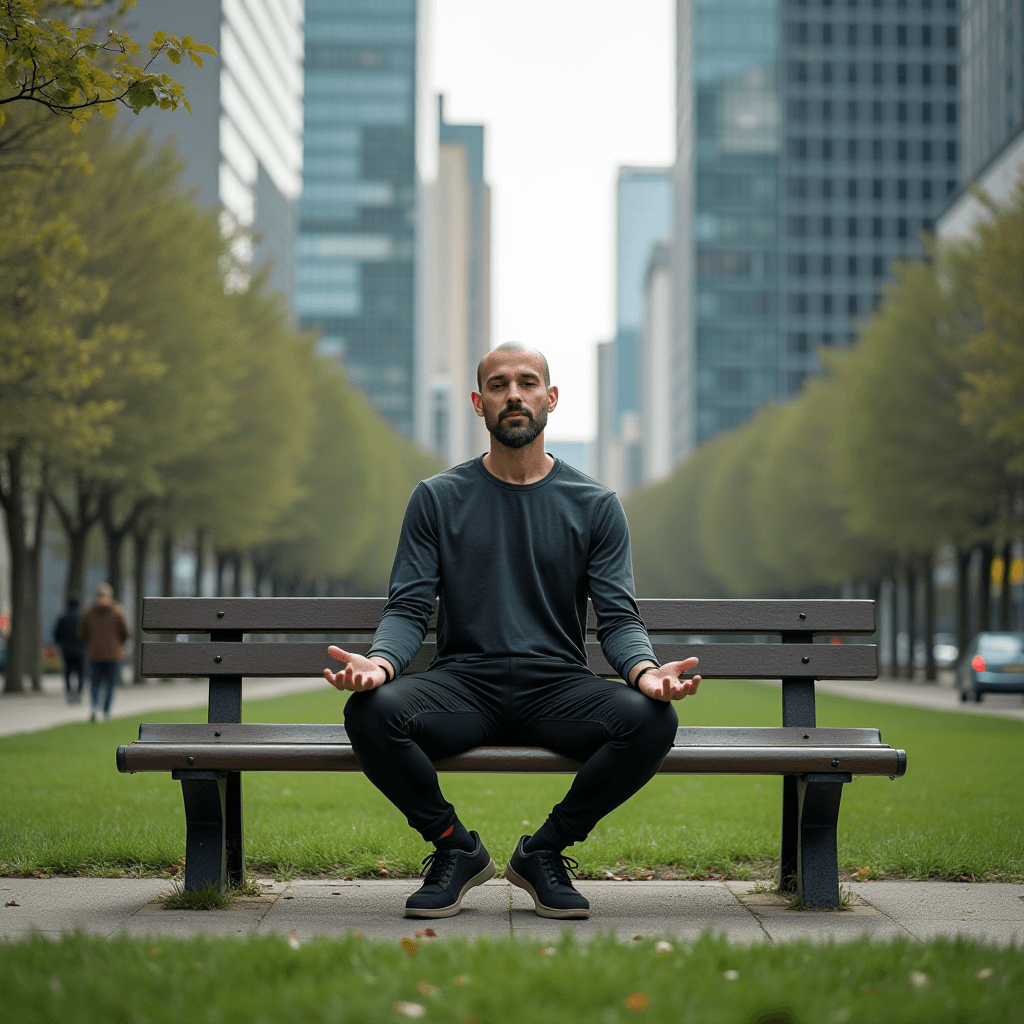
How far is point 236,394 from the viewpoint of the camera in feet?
108

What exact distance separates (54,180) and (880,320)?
22.8m

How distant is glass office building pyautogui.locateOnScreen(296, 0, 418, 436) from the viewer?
17412 centimetres

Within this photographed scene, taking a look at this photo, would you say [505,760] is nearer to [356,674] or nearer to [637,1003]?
[356,674]

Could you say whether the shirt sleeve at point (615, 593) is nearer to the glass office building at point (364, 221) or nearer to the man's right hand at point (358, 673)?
the man's right hand at point (358, 673)

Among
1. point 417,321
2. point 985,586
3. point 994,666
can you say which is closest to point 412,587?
point 994,666

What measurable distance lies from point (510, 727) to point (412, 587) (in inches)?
22.8

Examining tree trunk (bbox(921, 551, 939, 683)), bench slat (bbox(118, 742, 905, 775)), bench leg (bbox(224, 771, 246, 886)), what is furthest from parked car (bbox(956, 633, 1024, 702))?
bench leg (bbox(224, 771, 246, 886))

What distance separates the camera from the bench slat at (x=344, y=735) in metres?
4.58

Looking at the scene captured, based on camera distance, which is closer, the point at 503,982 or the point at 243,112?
the point at 503,982

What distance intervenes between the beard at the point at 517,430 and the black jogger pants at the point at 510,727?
0.76 m

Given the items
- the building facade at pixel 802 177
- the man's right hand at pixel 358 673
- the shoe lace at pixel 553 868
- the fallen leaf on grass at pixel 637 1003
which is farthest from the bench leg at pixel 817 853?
the building facade at pixel 802 177

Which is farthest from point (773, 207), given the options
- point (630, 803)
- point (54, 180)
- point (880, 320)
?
point (630, 803)

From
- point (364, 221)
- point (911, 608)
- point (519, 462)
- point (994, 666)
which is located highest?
point (364, 221)

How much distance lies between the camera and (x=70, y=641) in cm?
2214
